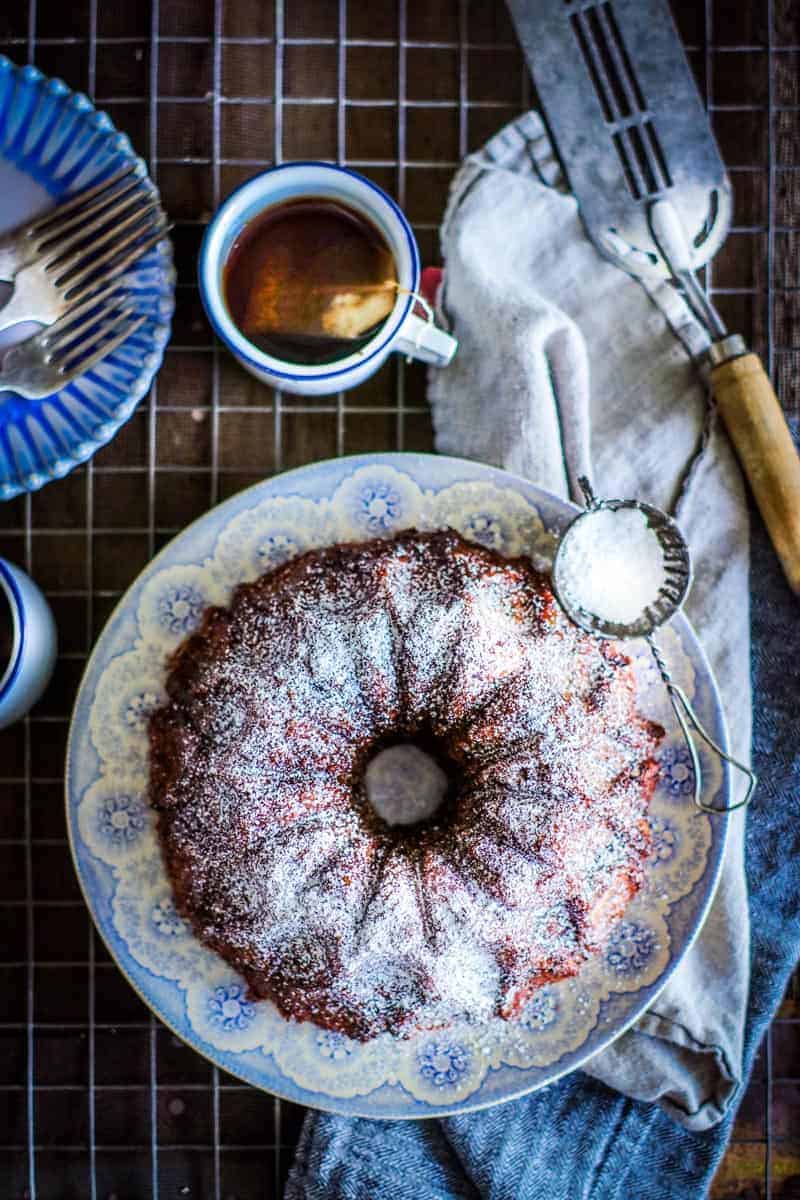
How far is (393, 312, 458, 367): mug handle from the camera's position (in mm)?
1280

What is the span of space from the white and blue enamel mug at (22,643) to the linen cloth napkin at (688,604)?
1.93 feet

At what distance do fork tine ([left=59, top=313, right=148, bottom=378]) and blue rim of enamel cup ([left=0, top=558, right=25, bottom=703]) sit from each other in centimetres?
27

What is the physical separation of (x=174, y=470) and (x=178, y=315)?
0.71ft

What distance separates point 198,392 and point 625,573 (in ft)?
2.13

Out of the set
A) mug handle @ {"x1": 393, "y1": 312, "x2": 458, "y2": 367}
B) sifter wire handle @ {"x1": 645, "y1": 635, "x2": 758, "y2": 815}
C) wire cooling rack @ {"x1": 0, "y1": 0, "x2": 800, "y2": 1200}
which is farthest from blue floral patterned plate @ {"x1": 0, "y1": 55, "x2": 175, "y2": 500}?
sifter wire handle @ {"x1": 645, "y1": 635, "x2": 758, "y2": 815}

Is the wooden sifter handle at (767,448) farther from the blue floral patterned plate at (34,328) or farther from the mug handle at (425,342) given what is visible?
the blue floral patterned plate at (34,328)

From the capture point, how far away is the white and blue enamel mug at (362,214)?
125cm

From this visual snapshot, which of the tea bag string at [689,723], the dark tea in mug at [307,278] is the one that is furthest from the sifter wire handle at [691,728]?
the dark tea in mug at [307,278]

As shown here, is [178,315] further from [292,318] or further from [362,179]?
[362,179]

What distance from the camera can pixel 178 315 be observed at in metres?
1.44

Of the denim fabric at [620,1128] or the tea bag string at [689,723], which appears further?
the denim fabric at [620,1128]

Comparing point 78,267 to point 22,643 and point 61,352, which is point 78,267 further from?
point 22,643

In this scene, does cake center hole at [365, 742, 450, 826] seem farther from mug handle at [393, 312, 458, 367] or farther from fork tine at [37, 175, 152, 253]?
fork tine at [37, 175, 152, 253]

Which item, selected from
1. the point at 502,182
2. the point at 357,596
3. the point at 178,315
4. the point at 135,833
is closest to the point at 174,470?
the point at 178,315
